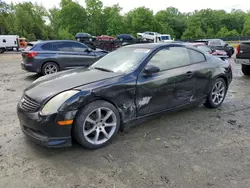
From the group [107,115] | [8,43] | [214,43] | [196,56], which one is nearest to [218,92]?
[196,56]

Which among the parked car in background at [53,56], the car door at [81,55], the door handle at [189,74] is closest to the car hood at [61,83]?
the door handle at [189,74]

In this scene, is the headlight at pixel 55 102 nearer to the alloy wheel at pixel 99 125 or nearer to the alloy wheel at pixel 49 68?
the alloy wheel at pixel 99 125

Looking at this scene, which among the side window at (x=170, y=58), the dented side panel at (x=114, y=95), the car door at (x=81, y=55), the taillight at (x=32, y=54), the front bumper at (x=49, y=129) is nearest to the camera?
the front bumper at (x=49, y=129)

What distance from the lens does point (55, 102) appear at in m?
2.96

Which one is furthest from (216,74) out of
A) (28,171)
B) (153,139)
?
Result: (28,171)

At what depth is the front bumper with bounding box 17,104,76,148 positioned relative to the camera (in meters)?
2.89

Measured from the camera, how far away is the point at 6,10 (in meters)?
52.4

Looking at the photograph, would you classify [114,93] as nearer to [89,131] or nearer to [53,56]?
[89,131]

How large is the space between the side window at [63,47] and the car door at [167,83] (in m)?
5.69

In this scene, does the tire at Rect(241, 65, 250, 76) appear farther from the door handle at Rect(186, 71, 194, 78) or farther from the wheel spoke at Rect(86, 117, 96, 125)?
the wheel spoke at Rect(86, 117, 96, 125)

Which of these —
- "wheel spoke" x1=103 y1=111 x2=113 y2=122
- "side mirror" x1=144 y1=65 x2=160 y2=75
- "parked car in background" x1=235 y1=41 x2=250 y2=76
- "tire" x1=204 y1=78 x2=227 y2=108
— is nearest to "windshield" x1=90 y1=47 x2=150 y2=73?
"side mirror" x1=144 y1=65 x2=160 y2=75

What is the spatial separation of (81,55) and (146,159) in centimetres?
687

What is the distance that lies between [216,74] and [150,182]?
10.1 ft

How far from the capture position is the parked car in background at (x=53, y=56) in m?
8.42
